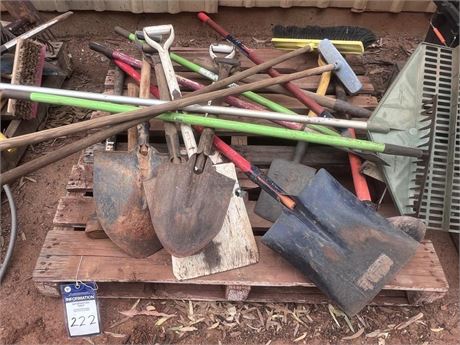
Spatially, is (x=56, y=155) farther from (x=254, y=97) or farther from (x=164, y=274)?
(x=254, y=97)

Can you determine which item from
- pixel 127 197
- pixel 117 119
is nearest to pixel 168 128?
pixel 117 119

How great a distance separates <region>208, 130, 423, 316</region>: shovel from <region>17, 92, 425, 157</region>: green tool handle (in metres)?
0.20

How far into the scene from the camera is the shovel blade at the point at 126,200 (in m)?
1.69

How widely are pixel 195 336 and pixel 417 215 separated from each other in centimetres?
114

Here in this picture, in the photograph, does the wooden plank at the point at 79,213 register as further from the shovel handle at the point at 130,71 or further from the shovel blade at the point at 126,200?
the shovel handle at the point at 130,71

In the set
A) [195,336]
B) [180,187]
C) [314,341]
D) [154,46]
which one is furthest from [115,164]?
[314,341]

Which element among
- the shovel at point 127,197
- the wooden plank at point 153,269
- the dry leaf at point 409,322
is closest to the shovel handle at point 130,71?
the shovel at point 127,197

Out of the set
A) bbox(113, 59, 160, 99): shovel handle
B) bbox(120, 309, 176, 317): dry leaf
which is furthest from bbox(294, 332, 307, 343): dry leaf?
bbox(113, 59, 160, 99): shovel handle

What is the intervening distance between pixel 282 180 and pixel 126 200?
74cm


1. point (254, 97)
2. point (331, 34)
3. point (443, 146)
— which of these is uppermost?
point (331, 34)

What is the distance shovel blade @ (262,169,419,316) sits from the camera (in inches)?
63.2

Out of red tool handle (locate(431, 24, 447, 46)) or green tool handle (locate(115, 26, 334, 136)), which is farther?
red tool handle (locate(431, 24, 447, 46))

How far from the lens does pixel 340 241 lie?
5.42 feet

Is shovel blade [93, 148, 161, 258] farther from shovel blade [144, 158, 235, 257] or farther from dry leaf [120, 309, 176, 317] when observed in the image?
dry leaf [120, 309, 176, 317]
